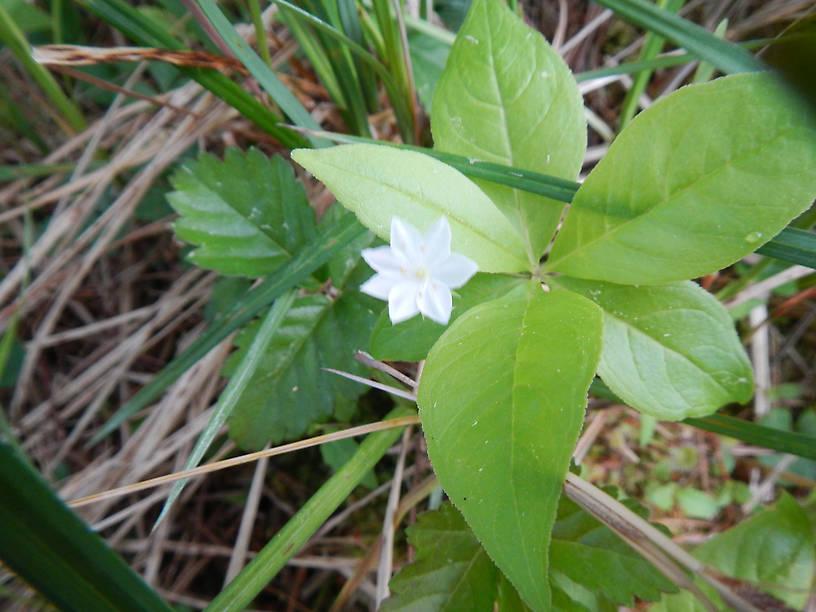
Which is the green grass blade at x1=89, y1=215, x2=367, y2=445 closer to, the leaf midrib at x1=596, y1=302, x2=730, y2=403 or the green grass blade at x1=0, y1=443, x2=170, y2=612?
the green grass blade at x1=0, y1=443, x2=170, y2=612

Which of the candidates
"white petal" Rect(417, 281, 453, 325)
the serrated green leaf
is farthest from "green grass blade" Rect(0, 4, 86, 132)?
the serrated green leaf

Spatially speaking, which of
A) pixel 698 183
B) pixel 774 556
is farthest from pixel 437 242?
pixel 774 556

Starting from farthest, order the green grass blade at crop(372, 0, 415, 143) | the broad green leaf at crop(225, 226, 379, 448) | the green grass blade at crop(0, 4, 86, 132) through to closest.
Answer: the green grass blade at crop(0, 4, 86, 132), the broad green leaf at crop(225, 226, 379, 448), the green grass blade at crop(372, 0, 415, 143)

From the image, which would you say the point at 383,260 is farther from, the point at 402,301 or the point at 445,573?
the point at 445,573

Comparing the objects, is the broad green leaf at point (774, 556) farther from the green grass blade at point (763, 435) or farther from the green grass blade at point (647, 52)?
the green grass blade at point (647, 52)

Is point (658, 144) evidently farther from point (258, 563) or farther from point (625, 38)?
point (625, 38)

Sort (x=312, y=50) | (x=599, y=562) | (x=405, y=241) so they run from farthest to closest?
(x=312, y=50), (x=599, y=562), (x=405, y=241)

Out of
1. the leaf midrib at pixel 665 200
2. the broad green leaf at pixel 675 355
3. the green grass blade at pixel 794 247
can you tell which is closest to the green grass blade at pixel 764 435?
the broad green leaf at pixel 675 355
